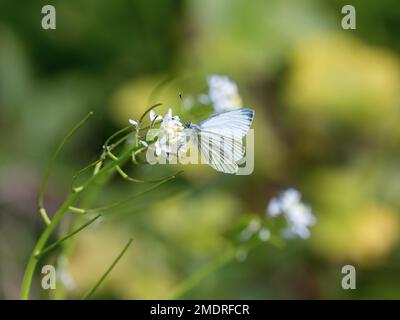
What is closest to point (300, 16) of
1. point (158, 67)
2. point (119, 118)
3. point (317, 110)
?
point (317, 110)

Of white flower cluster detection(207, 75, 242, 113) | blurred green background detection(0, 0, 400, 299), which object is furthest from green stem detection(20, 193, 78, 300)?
blurred green background detection(0, 0, 400, 299)

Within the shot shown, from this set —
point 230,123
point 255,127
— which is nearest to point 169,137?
point 230,123

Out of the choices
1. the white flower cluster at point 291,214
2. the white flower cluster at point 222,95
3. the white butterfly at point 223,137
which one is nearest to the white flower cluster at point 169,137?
the white butterfly at point 223,137

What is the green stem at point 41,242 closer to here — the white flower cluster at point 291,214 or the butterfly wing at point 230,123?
the butterfly wing at point 230,123

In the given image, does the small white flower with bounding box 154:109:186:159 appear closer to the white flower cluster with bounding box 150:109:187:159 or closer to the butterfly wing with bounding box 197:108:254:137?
the white flower cluster with bounding box 150:109:187:159

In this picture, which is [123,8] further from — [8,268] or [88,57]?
[8,268]
